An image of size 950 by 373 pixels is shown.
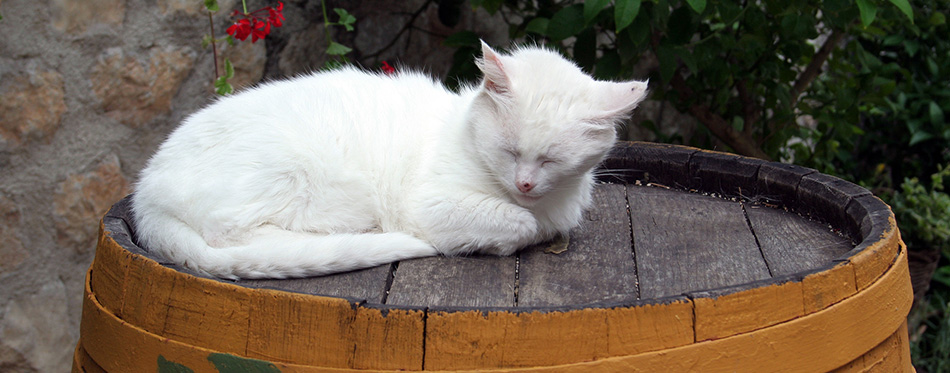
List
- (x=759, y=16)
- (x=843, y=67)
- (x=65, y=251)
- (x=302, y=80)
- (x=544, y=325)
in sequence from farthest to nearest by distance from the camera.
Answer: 1. (x=843, y=67)
2. (x=759, y=16)
3. (x=65, y=251)
4. (x=302, y=80)
5. (x=544, y=325)

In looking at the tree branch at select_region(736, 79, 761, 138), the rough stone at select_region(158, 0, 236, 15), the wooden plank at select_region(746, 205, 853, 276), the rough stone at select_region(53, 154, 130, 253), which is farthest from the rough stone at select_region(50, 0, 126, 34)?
the tree branch at select_region(736, 79, 761, 138)

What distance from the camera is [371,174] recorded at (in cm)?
150

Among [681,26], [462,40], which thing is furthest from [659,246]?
[462,40]

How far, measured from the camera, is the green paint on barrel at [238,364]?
1052 mm

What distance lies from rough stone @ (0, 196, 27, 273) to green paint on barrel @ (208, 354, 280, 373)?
1.32 m

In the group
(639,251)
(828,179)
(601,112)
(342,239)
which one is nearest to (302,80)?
(342,239)

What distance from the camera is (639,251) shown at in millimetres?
1461

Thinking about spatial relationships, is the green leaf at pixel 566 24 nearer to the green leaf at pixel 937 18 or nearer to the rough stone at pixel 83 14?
the rough stone at pixel 83 14

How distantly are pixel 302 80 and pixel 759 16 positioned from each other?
1.56 meters

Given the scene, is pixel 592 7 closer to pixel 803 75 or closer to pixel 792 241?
pixel 792 241

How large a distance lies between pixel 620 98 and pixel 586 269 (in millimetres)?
332

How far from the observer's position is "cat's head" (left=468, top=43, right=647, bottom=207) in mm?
1341

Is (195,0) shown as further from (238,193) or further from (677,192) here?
(677,192)

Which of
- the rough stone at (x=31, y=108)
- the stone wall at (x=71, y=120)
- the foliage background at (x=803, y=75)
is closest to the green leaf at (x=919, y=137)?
the foliage background at (x=803, y=75)
